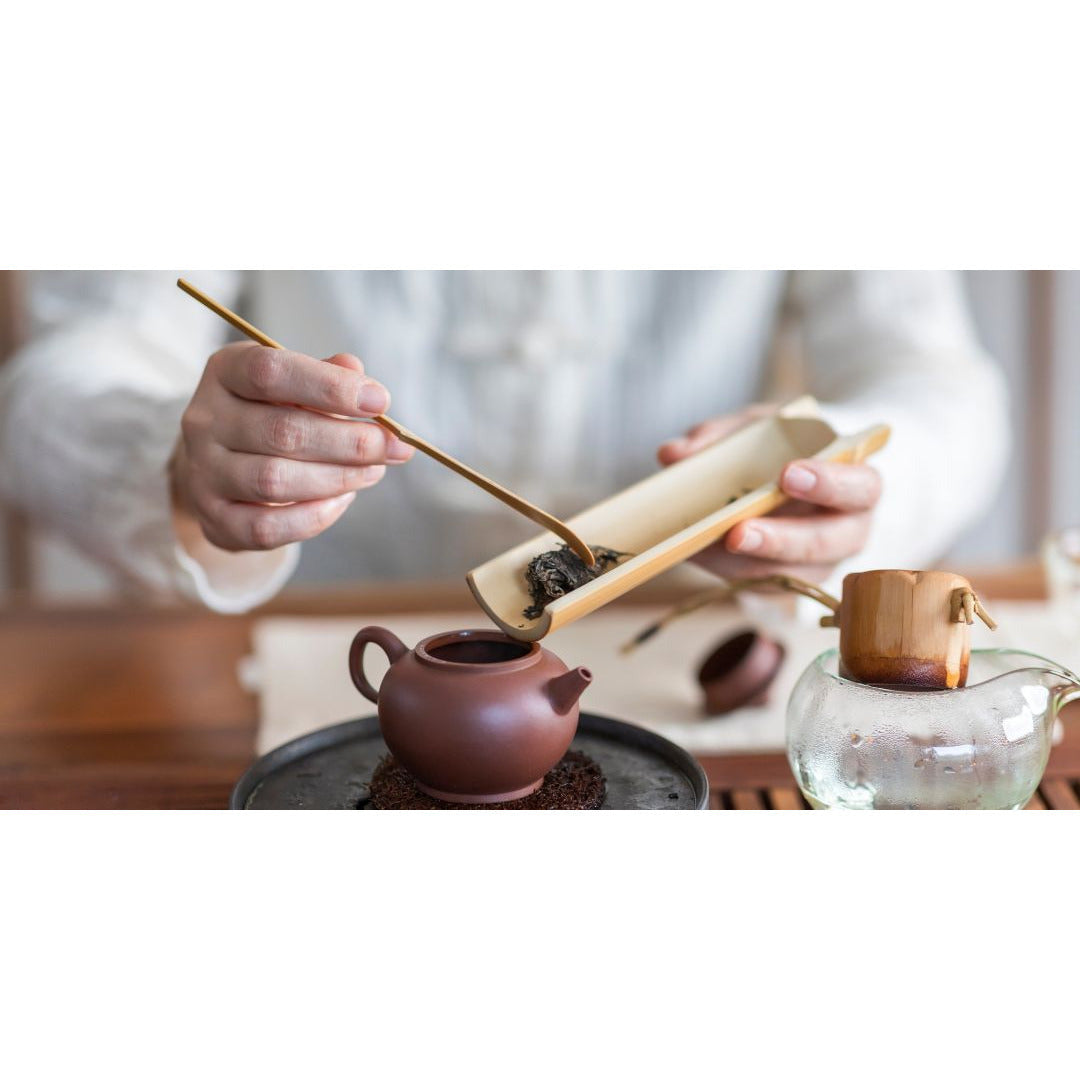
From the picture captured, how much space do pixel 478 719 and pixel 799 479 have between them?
0.87ft

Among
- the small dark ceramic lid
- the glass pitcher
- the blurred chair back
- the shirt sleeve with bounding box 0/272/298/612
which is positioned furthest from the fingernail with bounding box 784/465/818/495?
the blurred chair back

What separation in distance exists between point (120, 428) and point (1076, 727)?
0.80 metres

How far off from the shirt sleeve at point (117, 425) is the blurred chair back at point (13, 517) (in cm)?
78

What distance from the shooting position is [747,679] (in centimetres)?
84

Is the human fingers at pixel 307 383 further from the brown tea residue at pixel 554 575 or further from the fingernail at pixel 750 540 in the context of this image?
the fingernail at pixel 750 540

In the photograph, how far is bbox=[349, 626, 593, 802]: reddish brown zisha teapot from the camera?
52cm

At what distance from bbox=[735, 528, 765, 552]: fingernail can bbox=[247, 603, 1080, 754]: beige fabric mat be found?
0.68ft

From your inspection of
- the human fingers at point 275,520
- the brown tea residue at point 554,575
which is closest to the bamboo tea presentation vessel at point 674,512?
the brown tea residue at point 554,575

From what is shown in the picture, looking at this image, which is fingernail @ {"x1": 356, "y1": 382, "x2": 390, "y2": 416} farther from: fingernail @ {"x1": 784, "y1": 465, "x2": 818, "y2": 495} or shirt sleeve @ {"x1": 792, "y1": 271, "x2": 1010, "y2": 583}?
shirt sleeve @ {"x1": 792, "y1": 271, "x2": 1010, "y2": 583}

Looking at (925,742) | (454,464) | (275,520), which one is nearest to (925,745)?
(925,742)

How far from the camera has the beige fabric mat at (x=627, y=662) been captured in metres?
0.85

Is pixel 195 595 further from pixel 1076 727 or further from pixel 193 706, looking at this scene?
pixel 1076 727

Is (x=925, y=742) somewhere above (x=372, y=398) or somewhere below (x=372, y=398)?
below

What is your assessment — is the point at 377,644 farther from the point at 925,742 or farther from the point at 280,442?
the point at 925,742
